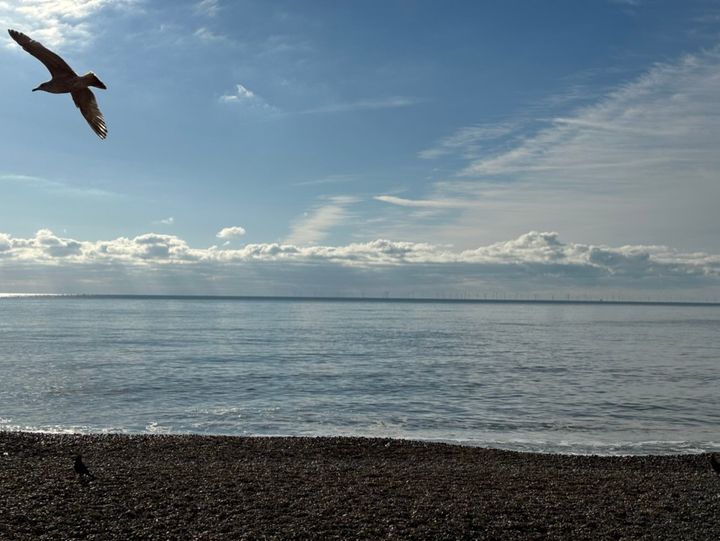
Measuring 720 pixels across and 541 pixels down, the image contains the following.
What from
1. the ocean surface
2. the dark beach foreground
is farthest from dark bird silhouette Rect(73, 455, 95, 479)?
the ocean surface

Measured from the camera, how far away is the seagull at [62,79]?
6480 millimetres

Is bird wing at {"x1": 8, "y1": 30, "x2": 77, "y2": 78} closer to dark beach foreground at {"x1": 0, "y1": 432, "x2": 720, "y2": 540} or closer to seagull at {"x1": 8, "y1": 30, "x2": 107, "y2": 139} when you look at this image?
seagull at {"x1": 8, "y1": 30, "x2": 107, "y2": 139}

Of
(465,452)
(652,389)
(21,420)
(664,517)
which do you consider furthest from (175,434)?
(652,389)

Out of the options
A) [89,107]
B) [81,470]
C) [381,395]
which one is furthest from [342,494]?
[381,395]

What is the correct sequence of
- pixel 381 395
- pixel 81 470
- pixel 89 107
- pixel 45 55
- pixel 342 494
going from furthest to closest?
pixel 381 395 < pixel 81 470 < pixel 342 494 < pixel 89 107 < pixel 45 55

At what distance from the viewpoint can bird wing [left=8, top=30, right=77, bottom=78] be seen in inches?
256

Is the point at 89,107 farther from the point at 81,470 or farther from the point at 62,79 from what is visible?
the point at 81,470

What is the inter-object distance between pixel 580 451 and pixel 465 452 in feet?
15.4

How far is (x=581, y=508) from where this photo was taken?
14.3 m

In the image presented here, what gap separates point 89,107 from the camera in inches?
271

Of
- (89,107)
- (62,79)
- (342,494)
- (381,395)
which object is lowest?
(381,395)

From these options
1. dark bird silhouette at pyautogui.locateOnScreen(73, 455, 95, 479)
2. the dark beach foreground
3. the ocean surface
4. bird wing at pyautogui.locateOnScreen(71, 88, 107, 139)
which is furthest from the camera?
the ocean surface

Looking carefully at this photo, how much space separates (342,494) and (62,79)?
36.8 feet

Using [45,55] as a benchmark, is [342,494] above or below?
below
